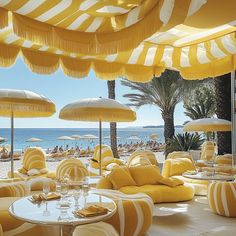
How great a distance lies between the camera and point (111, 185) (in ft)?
19.7

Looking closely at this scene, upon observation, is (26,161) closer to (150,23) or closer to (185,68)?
(185,68)

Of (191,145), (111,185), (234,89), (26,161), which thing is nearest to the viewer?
(111,185)

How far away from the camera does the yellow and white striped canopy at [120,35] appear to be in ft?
10.9

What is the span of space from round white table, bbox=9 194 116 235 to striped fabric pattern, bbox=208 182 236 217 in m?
2.71

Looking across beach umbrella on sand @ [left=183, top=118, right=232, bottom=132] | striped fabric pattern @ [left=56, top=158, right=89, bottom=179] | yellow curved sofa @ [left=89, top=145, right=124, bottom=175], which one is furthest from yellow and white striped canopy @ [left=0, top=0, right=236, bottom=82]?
yellow curved sofa @ [left=89, top=145, right=124, bottom=175]

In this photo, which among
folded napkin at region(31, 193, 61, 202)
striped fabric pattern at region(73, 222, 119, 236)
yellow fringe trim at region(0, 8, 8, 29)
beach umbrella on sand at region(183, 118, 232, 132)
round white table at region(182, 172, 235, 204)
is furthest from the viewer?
beach umbrella on sand at region(183, 118, 232, 132)

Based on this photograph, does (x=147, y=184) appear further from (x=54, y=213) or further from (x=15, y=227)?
(x=54, y=213)

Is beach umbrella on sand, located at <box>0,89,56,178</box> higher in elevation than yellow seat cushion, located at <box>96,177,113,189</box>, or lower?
higher

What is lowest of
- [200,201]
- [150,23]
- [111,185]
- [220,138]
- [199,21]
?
[200,201]

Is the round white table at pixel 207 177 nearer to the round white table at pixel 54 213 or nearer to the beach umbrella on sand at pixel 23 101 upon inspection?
the beach umbrella on sand at pixel 23 101

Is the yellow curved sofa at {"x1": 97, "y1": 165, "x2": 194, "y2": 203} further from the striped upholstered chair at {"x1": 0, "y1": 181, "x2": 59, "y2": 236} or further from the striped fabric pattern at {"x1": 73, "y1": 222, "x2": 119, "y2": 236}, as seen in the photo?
the striped fabric pattern at {"x1": 73, "y1": 222, "x2": 119, "y2": 236}

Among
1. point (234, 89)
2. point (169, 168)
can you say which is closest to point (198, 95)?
point (234, 89)

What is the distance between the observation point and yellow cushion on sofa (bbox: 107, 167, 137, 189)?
5.98 m

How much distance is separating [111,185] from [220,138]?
20.1 feet
